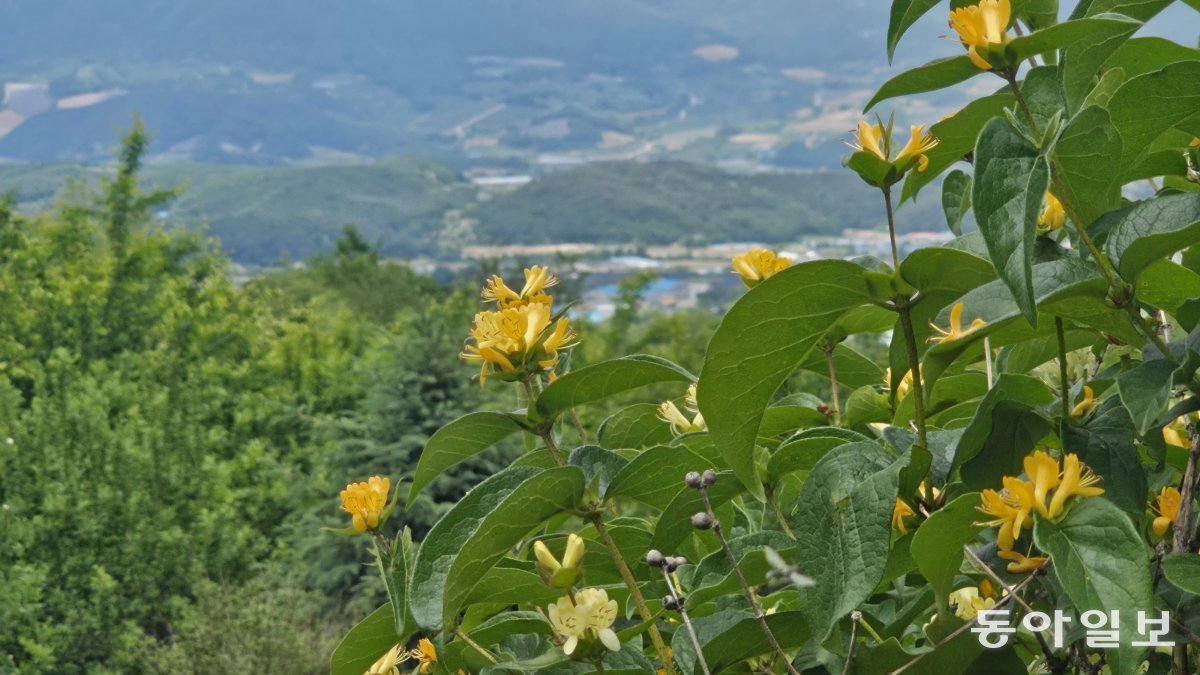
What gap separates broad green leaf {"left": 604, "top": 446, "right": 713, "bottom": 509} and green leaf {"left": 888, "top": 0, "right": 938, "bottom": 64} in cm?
18

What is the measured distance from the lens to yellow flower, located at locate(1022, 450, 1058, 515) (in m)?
0.40

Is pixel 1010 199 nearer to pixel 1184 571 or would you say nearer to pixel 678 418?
pixel 1184 571

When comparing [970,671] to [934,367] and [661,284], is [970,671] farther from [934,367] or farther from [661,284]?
[661,284]

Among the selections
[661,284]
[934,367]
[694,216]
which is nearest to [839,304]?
[934,367]

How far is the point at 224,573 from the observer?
15.3 feet

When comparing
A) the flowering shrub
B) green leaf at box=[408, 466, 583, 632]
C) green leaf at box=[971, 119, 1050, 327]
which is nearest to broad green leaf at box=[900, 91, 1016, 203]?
the flowering shrub

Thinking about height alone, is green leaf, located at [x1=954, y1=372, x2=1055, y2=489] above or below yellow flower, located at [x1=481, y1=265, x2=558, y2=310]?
below

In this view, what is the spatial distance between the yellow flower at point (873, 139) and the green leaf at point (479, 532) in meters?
0.17

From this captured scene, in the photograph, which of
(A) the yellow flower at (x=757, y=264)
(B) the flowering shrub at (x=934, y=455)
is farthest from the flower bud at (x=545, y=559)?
(A) the yellow flower at (x=757, y=264)

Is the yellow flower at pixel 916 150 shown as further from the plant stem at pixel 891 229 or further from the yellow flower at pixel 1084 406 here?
the yellow flower at pixel 1084 406

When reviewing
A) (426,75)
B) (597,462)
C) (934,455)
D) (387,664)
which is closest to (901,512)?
(934,455)

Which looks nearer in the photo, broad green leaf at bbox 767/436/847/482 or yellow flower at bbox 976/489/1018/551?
yellow flower at bbox 976/489/1018/551

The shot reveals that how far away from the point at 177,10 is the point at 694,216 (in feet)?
161

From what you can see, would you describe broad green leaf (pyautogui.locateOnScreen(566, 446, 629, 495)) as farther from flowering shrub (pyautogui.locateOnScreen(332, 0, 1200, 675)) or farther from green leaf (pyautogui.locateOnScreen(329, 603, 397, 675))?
green leaf (pyautogui.locateOnScreen(329, 603, 397, 675))
